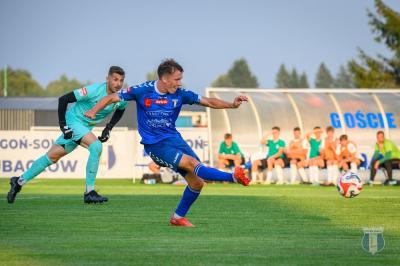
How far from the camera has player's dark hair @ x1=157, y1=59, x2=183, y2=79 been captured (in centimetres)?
1153

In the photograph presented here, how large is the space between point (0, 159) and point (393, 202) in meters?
18.8

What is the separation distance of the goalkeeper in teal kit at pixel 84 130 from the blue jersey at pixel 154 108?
3646 mm

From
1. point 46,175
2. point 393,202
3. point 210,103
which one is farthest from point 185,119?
point 210,103

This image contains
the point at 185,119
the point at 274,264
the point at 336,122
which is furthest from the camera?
the point at 185,119

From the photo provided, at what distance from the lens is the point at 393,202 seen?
16.6 meters

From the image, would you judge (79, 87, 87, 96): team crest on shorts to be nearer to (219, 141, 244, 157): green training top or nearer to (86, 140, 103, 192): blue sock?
(86, 140, 103, 192): blue sock

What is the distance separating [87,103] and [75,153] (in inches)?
659

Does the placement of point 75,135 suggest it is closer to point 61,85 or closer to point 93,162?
point 93,162

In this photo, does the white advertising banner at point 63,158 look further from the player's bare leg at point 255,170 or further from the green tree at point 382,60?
the green tree at point 382,60

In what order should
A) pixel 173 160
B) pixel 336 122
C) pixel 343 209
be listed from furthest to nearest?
1. pixel 336 122
2. pixel 343 209
3. pixel 173 160

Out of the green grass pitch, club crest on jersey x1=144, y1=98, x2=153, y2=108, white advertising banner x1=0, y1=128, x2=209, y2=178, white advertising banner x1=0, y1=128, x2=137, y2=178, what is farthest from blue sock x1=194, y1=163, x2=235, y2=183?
white advertising banner x1=0, y1=128, x2=137, y2=178

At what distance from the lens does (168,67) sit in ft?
38.0

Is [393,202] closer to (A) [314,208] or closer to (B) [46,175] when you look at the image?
(A) [314,208]

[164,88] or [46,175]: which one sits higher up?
[164,88]
